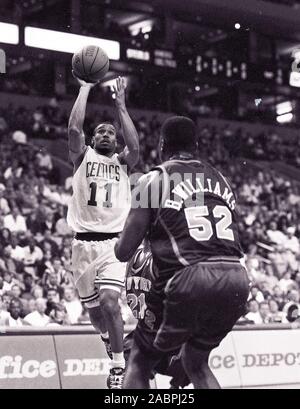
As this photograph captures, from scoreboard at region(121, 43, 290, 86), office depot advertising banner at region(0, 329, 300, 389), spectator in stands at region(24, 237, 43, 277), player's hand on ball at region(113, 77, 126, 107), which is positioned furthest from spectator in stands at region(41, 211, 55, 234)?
player's hand on ball at region(113, 77, 126, 107)

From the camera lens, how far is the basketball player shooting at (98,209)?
5879mm

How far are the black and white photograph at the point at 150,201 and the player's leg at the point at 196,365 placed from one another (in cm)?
1

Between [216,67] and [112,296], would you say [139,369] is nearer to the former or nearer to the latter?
[112,296]

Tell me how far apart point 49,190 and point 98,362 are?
7.97 m

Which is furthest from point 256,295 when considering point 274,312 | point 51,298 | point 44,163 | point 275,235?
point 44,163

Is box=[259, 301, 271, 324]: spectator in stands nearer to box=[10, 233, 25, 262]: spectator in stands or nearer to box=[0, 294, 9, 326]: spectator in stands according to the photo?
box=[10, 233, 25, 262]: spectator in stands

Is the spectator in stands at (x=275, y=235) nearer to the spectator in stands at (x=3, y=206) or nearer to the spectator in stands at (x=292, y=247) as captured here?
the spectator in stands at (x=292, y=247)

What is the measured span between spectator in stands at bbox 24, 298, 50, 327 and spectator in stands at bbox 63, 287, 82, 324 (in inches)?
24.7

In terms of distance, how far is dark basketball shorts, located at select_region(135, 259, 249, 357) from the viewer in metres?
4.28

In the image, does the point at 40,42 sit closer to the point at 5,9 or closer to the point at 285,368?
the point at 5,9

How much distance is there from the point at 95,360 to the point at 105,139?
6.40 ft

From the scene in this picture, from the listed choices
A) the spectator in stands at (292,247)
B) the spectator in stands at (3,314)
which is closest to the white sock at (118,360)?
the spectator in stands at (3,314)

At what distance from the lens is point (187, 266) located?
4340 mm

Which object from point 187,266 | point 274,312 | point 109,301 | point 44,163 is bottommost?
point 274,312
